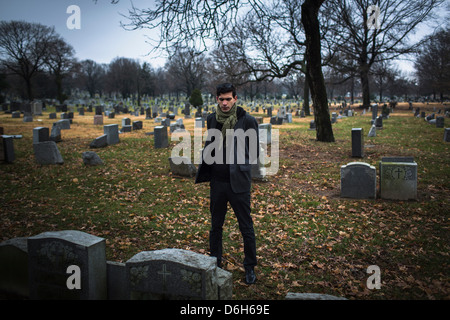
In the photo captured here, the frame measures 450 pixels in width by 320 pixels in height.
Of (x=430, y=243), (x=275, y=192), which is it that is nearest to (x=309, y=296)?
(x=430, y=243)

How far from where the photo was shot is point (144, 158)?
1205 cm

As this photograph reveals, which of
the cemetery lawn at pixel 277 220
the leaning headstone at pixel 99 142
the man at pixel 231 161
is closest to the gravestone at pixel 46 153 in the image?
the cemetery lawn at pixel 277 220

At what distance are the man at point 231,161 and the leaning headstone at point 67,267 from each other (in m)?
1.44

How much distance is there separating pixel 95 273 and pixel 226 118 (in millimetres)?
2213

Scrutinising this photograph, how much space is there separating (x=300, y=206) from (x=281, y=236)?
1.70m

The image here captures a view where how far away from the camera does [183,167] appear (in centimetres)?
960

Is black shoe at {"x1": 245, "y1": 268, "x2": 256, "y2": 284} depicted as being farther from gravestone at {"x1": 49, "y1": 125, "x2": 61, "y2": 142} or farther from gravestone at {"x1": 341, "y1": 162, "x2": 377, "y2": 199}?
gravestone at {"x1": 49, "y1": 125, "x2": 61, "y2": 142}

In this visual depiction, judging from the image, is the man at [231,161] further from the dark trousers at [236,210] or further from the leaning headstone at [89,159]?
the leaning headstone at [89,159]

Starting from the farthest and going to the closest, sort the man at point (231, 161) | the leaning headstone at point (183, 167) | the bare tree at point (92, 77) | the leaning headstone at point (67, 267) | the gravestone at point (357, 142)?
the bare tree at point (92, 77) < the gravestone at point (357, 142) < the leaning headstone at point (183, 167) < the man at point (231, 161) < the leaning headstone at point (67, 267)

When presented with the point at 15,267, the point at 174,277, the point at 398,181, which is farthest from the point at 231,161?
the point at 398,181

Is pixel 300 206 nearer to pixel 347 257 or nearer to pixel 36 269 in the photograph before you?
pixel 347 257

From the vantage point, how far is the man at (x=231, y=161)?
12.7ft

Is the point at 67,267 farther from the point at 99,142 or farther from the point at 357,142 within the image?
the point at 99,142

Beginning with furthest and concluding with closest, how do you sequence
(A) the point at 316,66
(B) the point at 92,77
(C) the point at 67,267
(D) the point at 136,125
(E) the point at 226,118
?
(B) the point at 92,77, (D) the point at 136,125, (A) the point at 316,66, (E) the point at 226,118, (C) the point at 67,267
